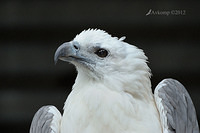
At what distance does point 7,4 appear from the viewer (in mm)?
Result: 4117

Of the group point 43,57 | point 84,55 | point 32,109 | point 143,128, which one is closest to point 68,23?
point 43,57

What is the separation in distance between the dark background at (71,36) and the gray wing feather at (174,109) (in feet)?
4.35

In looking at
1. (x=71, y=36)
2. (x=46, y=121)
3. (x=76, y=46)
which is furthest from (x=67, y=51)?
(x=71, y=36)

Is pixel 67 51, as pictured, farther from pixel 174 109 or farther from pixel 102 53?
pixel 174 109

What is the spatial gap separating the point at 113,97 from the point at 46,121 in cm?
38

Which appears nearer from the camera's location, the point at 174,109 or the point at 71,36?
the point at 174,109

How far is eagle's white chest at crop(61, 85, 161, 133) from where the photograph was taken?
102 inches

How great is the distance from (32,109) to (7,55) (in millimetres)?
470

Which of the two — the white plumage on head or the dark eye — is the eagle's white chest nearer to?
the white plumage on head

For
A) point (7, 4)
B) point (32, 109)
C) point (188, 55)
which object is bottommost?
point (32, 109)

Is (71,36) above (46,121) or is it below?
above

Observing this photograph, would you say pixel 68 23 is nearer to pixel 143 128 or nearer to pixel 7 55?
pixel 7 55

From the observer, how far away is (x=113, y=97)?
265cm

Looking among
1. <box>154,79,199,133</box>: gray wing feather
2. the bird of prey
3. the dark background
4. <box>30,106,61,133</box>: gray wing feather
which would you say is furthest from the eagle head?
the dark background
